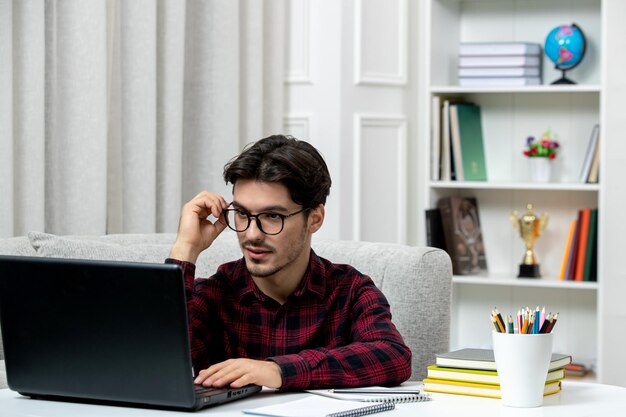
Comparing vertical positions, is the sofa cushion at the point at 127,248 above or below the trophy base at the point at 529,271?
above

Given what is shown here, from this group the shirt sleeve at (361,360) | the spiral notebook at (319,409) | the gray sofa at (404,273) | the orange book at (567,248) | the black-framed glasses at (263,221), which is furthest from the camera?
the orange book at (567,248)

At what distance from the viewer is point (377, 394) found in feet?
4.88

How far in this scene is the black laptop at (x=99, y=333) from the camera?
1.34 meters

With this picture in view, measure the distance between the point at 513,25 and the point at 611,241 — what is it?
988mm

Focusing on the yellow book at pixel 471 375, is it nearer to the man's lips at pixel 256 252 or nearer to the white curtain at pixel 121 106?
the man's lips at pixel 256 252

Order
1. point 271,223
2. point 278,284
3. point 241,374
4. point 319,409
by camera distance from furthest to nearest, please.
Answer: point 278,284 < point 271,223 < point 241,374 < point 319,409

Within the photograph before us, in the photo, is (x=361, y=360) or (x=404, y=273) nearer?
(x=361, y=360)

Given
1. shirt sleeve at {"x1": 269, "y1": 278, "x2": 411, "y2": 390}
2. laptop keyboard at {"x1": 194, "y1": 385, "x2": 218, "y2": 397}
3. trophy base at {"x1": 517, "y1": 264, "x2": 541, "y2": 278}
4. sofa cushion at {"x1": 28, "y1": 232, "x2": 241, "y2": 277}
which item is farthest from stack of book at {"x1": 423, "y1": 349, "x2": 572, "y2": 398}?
trophy base at {"x1": 517, "y1": 264, "x2": 541, "y2": 278}

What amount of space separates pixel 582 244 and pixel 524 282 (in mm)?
254

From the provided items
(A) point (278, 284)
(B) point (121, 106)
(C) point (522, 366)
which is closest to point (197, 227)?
(A) point (278, 284)

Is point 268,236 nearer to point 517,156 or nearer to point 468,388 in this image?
point 468,388

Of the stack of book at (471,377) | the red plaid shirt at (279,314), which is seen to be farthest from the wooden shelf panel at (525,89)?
the stack of book at (471,377)

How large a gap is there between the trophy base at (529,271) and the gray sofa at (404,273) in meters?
1.71

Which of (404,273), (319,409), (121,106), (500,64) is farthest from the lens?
(500,64)
